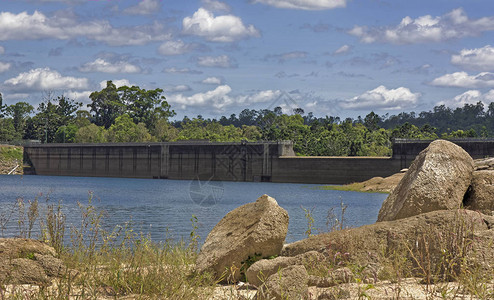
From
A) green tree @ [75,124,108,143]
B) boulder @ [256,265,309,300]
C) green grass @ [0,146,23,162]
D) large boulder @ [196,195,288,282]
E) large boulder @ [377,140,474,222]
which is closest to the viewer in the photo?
boulder @ [256,265,309,300]

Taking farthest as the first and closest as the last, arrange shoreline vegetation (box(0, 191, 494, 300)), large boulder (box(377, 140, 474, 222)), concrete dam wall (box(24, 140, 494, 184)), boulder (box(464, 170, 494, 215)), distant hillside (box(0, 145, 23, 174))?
distant hillside (box(0, 145, 23, 174)) → concrete dam wall (box(24, 140, 494, 184)) → boulder (box(464, 170, 494, 215)) → large boulder (box(377, 140, 474, 222)) → shoreline vegetation (box(0, 191, 494, 300))

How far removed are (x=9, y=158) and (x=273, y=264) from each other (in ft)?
403

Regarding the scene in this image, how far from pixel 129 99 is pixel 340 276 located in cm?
18427

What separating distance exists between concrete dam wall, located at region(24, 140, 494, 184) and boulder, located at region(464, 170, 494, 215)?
7408 cm

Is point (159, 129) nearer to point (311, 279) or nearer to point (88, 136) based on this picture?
point (88, 136)

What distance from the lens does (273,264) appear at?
28.2 ft

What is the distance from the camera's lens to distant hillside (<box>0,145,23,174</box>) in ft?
393

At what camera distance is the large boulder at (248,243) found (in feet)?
30.9

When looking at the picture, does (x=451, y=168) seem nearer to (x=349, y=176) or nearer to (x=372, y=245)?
(x=372, y=245)

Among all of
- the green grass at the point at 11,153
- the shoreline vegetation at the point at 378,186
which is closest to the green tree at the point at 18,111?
the green grass at the point at 11,153

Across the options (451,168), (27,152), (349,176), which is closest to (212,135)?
(27,152)

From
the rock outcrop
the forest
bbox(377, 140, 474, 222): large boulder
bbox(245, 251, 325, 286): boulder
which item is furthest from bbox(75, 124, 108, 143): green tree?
bbox(245, 251, 325, 286): boulder

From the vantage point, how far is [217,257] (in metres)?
9.43

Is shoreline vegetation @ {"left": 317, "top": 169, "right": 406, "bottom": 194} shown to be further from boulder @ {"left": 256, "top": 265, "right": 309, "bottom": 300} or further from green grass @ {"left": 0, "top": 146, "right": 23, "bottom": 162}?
green grass @ {"left": 0, "top": 146, "right": 23, "bottom": 162}
